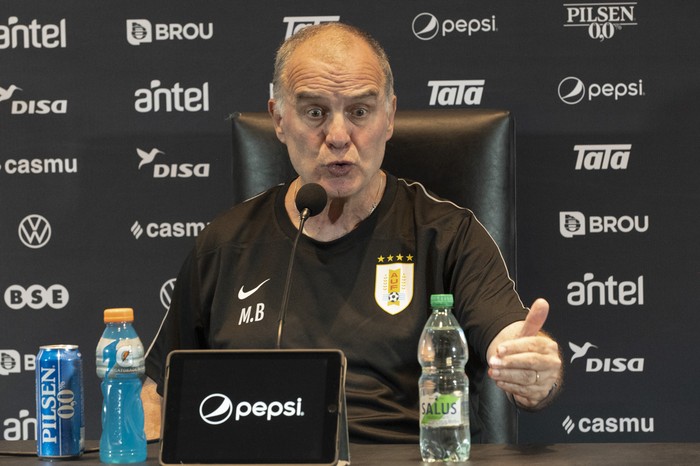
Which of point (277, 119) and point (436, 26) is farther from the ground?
point (436, 26)

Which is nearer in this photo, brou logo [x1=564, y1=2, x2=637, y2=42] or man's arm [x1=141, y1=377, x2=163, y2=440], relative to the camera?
man's arm [x1=141, y1=377, x2=163, y2=440]

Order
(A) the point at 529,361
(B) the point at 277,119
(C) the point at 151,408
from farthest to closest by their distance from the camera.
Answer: (B) the point at 277,119, (C) the point at 151,408, (A) the point at 529,361

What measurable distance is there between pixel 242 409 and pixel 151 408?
559 millimetres

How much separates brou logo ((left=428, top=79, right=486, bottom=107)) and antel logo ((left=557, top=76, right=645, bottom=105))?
0.69 ft

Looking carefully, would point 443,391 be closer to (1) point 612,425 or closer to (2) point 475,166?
(2) point 475,166

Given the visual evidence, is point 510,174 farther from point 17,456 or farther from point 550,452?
point 17,456

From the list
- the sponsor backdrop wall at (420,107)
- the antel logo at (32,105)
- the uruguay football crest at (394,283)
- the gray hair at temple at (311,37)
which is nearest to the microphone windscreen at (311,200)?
the uruguay football crest at (394,283)

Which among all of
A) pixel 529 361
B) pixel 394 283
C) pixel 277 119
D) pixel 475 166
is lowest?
pixel 529 361

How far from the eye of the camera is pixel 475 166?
202 centimetres

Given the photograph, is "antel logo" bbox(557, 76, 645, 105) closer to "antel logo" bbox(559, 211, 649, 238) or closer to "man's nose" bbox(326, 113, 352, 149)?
"antel logo" bbox(559, 211, 649, 238)

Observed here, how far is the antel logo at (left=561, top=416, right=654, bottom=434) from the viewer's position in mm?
2438

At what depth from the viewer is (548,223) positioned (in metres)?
2.44

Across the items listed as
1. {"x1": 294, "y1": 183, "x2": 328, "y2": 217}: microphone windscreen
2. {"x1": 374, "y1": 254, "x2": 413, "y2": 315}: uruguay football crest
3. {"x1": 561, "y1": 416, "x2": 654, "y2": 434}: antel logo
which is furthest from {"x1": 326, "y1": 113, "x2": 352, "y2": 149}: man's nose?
{"x1": 561, "y1": 416, "x2": 654, "y2": 434}: antel logo

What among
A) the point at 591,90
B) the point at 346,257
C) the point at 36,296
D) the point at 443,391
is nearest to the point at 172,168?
the point at 36,296
